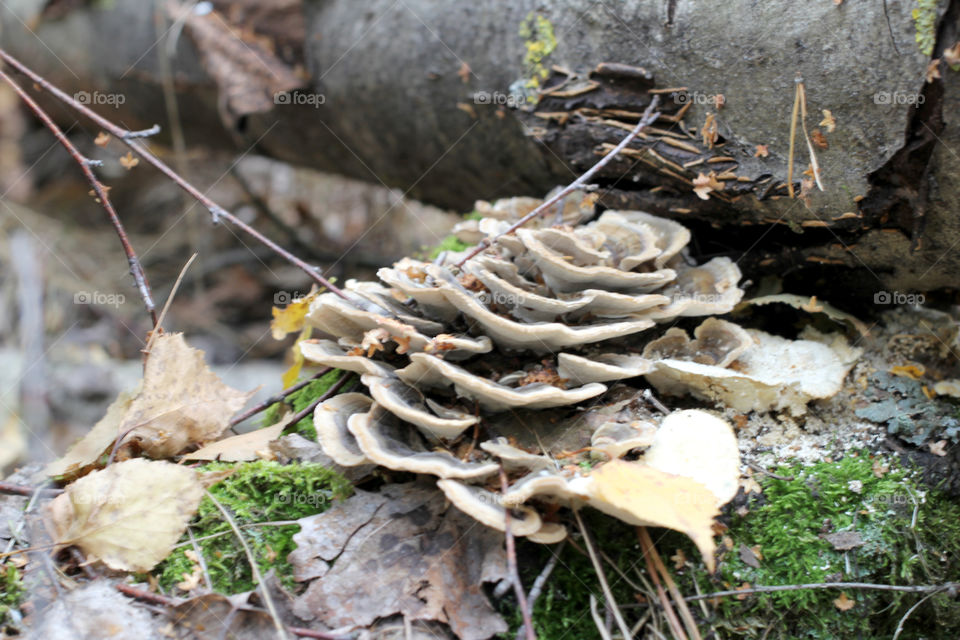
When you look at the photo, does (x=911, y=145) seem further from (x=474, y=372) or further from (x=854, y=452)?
(x=474, y=372)

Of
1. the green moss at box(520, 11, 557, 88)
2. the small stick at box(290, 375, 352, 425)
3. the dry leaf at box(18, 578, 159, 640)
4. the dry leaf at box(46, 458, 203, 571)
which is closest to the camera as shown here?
the dry leaf at box(18, 578, 159, 640)

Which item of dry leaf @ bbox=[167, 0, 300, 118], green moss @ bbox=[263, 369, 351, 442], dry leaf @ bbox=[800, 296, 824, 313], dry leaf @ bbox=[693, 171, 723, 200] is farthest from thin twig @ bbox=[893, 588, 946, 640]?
dry leaf @ bbox=[167, 0, 300, 118]

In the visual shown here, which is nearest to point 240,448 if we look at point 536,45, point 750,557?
point 750,557

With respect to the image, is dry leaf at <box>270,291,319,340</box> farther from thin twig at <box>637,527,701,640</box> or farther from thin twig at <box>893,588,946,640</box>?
thin twig at <box>893,588,946,640</box>

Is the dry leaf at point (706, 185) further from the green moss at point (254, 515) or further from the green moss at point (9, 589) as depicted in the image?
the green moss at point (9, 589)

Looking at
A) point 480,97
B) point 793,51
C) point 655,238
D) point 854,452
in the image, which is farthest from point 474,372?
point 480,97
